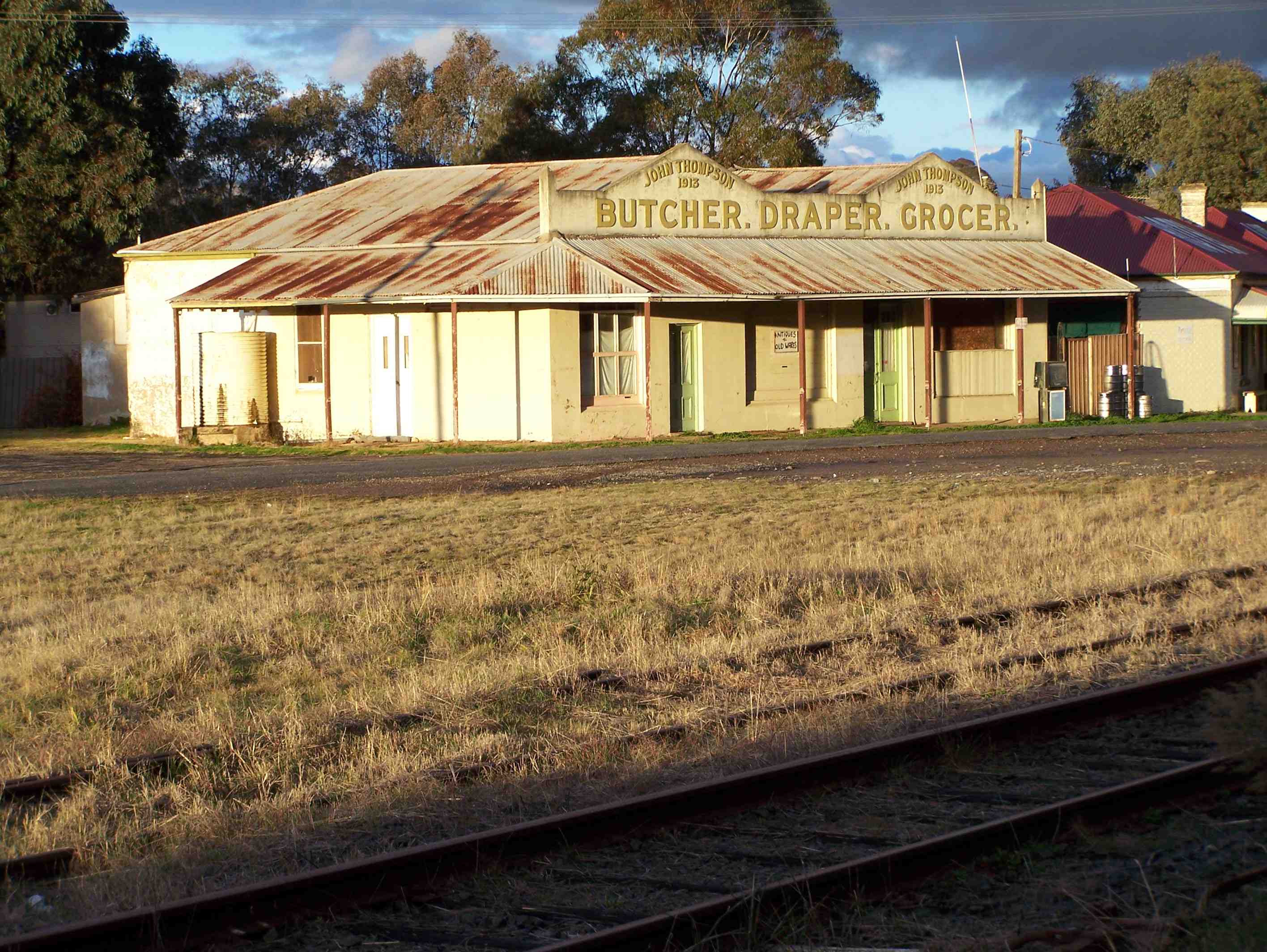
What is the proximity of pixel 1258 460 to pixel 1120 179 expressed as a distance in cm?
5556

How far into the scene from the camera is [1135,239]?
3450 centimetres

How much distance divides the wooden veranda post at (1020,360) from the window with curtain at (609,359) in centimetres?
742

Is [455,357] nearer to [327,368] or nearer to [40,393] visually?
[327,368]

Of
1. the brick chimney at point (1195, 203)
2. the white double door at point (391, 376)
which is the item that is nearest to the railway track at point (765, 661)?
the white double door at point (391, 376)

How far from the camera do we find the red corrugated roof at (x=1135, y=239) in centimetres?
3284

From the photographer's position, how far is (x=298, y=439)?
26484 millimetres

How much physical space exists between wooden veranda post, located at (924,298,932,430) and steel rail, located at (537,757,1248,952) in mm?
20286

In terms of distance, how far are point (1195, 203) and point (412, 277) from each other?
81.9ft

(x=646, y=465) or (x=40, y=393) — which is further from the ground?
(x=40, y=393)

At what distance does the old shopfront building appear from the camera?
79.7 ft

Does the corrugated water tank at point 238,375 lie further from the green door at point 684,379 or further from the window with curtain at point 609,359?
the green door at point 684,379

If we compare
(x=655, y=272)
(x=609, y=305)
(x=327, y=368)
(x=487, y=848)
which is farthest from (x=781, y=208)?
(x=487, y=848)

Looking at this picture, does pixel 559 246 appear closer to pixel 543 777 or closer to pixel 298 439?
pixel 298 439

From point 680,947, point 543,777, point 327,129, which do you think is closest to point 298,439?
point 543,777
